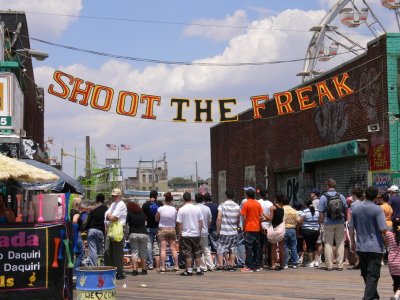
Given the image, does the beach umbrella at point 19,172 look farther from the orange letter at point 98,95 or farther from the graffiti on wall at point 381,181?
the graffiti on wall at point 381,181

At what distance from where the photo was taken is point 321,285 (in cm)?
1306

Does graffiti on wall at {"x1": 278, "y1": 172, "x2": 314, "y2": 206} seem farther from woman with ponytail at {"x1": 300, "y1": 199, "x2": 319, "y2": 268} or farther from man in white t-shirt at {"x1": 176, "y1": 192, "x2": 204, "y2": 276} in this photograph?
man in white t-shirt at {"x1": 176, "y1": 192, "x2": 204, "y2": 276}

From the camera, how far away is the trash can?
866 cm

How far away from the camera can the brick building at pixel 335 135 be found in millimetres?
19172

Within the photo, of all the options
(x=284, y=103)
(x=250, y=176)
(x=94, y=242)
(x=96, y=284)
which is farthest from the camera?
(x=250, y=176)

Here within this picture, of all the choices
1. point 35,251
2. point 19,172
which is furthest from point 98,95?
point 35,251

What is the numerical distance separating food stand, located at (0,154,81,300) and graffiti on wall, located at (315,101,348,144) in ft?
46.2

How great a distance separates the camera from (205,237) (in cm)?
1576

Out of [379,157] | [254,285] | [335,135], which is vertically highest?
[335,135]

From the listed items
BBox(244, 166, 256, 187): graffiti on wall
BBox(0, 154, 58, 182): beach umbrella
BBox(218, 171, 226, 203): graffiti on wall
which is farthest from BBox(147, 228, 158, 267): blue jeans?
BBox(218, 171, 226, 203): graffiti on wall

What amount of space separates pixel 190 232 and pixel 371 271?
562 centimetres

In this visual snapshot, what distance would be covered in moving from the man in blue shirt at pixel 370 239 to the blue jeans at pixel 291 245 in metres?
6.25

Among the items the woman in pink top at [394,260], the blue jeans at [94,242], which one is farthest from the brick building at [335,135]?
the woman in pink top at [394,260]

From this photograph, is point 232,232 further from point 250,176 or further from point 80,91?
point 250,176
